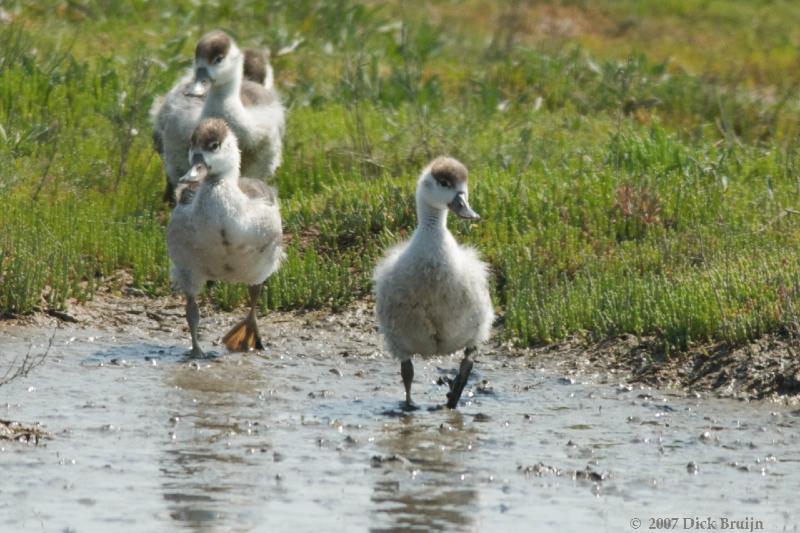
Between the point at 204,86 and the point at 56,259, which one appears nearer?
the point at 56,259

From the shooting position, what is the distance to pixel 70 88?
13617mm

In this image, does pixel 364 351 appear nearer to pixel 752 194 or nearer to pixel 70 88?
pixel 752 194

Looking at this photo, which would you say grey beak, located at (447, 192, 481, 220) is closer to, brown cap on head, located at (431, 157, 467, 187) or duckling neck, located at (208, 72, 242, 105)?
brown cap on head, located at (431, 157, 467, 187)

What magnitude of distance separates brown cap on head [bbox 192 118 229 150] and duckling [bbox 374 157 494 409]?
1708 mm

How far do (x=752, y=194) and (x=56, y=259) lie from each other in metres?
5.28

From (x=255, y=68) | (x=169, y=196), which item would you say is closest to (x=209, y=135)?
(x=169, y=196)

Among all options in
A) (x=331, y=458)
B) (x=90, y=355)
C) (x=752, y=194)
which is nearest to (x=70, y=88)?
(x=90, y=355)

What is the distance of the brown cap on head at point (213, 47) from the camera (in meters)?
11.6

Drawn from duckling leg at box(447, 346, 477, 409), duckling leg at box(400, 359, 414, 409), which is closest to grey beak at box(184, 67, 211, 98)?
duckling leg at box(400, 359, 414, 409)

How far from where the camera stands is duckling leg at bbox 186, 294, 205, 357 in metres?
9.38

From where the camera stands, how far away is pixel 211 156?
31.2 ft

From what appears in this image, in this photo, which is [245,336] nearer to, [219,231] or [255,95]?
[219,231]
